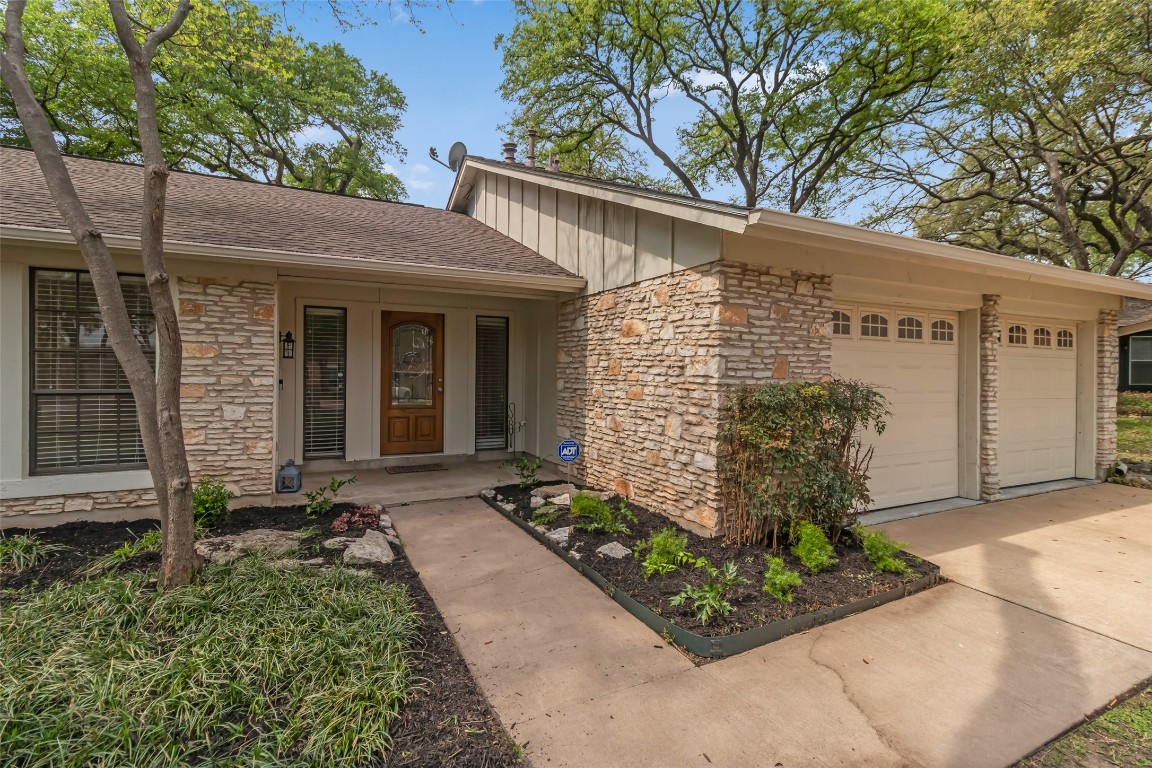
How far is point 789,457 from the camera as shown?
408 centimetres

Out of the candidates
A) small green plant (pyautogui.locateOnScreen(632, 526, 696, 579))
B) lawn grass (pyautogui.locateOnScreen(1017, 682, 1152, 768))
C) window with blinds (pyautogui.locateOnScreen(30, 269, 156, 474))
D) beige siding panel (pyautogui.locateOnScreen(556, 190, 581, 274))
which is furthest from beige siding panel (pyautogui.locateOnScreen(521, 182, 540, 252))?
lawn grass (pyautogui.locateOnScreen(1017, 682, 1152, 768))

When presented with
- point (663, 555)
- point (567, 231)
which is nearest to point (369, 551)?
point (663, 555)

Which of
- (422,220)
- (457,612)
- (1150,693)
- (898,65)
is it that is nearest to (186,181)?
(422,220)

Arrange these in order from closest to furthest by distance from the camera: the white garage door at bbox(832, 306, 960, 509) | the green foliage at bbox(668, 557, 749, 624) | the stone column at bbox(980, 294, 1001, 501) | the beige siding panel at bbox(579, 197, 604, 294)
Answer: the green foliage at bbox(668, 557, 749, 624)
the white garage door at bbox(832, 306, 960, 509)
the stone column at bbox(980, 294, 1001, 501)
the beige siding panel at bbox(579, 197, 604, 294)

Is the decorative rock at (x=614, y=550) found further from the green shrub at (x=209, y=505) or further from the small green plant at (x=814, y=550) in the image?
the green shrub at (x=209, y=505)

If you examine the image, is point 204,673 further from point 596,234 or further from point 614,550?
point 596,234

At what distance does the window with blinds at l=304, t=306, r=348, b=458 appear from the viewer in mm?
6973

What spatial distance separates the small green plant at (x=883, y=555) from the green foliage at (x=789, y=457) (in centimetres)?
31

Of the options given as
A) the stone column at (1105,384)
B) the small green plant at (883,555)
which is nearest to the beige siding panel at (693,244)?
the small green plant at (883,555)

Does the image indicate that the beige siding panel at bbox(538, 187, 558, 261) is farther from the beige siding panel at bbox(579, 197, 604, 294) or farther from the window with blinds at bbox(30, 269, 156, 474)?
the window with blinds at bbox(30, 269, 156, 474)

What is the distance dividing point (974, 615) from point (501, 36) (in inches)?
655

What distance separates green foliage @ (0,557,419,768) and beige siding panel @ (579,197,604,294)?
13.7ft

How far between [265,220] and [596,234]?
398cm

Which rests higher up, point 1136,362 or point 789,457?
point 1136,362
